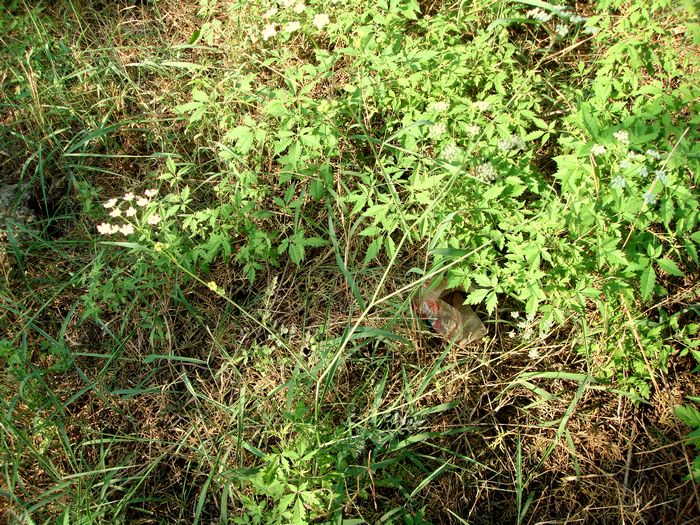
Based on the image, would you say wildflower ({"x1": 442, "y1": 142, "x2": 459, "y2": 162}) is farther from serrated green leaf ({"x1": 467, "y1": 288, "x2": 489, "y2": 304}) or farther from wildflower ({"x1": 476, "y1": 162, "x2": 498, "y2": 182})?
serrated green leaf ({"x1": 467, "y1": 288, "x2": 489, "y2": 304})

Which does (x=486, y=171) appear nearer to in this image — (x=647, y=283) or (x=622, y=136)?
(x=622, y=136)

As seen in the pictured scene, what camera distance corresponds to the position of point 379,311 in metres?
2.27

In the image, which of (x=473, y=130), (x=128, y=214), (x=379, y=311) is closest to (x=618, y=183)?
(x=473, y=130)

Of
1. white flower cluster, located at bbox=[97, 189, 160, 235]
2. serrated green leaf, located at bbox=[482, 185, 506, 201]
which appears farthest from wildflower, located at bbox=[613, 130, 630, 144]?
white flower cluster, located at bbox=[97, 189, 160, 235]

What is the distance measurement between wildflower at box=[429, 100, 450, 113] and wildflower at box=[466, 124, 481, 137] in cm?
12

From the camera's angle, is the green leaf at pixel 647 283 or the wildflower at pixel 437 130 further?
the wildflower at pixel 437 130

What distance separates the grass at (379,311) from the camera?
197 cm

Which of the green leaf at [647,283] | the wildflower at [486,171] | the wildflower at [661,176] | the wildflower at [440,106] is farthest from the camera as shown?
the wildflower at [440,106]

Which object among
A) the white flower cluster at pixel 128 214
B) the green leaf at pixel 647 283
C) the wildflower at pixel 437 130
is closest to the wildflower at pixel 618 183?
the green leaf at pixel 647 283

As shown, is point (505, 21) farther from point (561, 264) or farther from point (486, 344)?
point (486, 344)

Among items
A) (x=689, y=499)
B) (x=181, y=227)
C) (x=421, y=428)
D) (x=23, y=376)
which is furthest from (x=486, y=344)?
(x=23, y=376)

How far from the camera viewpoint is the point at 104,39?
10.7 feet

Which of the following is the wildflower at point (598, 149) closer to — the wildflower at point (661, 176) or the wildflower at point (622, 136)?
the wildflower at point (622, 136)

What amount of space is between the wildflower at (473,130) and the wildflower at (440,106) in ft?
0.39
